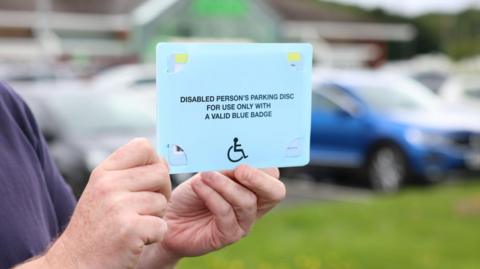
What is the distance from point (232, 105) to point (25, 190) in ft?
1.69

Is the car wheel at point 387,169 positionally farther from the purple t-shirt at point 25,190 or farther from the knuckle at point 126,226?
the knuckle at point 126,226

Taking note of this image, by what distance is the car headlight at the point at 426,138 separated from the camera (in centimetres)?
1075

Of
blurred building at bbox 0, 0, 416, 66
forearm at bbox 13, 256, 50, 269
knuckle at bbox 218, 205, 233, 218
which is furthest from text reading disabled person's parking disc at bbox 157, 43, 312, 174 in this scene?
blurred building at bbox 0, 0, 416, 66

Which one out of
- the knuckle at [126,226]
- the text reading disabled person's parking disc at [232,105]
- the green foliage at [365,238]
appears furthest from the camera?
the green foliage at [365,238]

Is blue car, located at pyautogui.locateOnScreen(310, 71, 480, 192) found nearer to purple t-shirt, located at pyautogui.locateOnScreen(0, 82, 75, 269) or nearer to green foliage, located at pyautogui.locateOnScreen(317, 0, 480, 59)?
purple t-shirt, located at pyautogui.locateOnScreen(0, 82, 75, 269)

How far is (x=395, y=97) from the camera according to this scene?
11680 mm

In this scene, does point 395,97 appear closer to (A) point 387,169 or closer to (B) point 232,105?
(A) point 387,169

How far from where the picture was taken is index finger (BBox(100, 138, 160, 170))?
1.53 meters

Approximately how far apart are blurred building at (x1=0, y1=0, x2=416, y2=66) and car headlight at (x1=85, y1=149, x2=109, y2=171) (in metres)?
31.7

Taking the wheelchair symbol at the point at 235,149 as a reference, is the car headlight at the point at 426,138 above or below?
below

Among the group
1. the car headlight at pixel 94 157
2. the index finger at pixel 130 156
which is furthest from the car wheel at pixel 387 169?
the index finger at pixel 130 156

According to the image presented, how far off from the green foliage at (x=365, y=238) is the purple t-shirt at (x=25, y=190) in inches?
140

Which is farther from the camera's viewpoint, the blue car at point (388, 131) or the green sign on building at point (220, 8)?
the green sign on building at point (220, 8)

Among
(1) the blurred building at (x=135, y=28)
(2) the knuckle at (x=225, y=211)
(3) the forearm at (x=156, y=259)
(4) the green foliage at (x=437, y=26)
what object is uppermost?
(2) the knuckle at (x=225, y=211)
